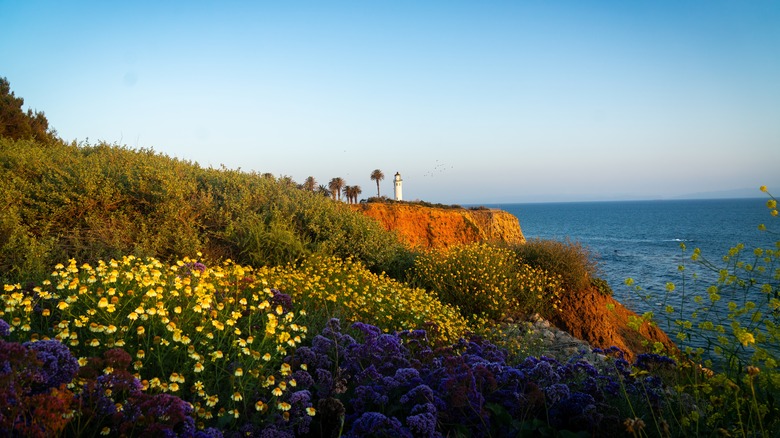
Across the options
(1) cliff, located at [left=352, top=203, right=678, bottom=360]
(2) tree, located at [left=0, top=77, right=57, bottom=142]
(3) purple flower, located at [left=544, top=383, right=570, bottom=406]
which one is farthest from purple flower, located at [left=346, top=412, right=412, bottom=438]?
(2) tree, located at [left=0, top=77, right=57, bottom=142]

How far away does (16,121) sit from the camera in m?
16.3

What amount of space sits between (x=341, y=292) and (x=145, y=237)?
12.0ft

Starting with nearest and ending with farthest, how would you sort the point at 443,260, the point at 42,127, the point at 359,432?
the point at 359,432
the point at 443,260
the point at 42,127

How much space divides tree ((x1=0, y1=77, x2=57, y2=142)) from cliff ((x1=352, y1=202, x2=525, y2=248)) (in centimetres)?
1045

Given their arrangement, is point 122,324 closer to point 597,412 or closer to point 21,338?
point 21,338

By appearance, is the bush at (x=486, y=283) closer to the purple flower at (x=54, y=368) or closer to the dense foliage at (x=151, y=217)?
the dense foliage at (x=151, y=217)

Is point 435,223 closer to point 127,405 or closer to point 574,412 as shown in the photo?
point 574,412

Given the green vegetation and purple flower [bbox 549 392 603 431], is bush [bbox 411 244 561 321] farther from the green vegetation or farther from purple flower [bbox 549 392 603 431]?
purple flower [bbox 549 392 603 431]

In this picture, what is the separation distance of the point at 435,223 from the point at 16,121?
46.2 ft

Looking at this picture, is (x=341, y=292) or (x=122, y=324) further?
(x=341, y=292)

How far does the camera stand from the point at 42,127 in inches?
720

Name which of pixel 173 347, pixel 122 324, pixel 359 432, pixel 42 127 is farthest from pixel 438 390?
pixel 42 127

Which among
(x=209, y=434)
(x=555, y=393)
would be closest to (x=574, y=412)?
(x=555, y=393)

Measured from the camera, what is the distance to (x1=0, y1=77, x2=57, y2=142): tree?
15.8 metres
